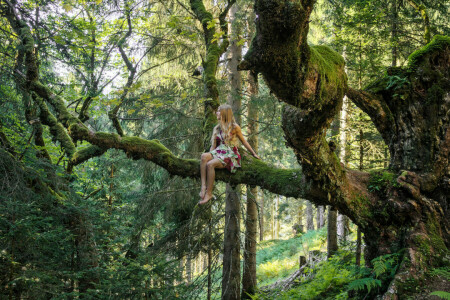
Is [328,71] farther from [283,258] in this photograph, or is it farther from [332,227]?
[283,258]

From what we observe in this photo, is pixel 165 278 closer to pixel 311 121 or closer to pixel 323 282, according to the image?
pixel 311 121

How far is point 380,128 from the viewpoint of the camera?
5.34 metres

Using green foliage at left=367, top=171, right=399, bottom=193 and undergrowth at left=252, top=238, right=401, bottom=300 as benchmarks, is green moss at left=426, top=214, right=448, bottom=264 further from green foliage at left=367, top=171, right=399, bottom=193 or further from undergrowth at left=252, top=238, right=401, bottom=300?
green foliage at left=367, top=171, right=399, bottom=193

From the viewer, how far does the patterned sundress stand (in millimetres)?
5148

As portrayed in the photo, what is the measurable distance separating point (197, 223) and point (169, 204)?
38.3 inches

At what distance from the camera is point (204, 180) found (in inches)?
202

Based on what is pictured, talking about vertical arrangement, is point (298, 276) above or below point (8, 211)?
below

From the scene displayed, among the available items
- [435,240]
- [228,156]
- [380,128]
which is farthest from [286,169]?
[435,240]

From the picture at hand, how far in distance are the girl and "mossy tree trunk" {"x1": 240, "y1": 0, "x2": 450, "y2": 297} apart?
139cm

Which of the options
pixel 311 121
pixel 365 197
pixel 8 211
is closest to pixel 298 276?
pixel 365 197

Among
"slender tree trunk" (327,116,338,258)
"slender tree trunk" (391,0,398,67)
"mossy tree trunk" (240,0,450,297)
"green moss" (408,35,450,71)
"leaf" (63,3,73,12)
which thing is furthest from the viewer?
"slender tree trunk" (327,116,338,258)

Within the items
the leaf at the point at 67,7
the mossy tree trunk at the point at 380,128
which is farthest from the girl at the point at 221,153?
the leaf at the point at 67,7

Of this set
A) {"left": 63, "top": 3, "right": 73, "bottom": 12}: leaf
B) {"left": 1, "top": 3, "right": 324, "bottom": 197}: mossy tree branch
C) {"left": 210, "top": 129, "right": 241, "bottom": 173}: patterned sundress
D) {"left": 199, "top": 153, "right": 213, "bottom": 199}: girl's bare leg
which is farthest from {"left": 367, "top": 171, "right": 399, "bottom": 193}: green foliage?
{"left": 63, "top": 3, "right": 73, "bottom": 12}: leaf

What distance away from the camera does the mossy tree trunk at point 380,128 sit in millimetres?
2988
